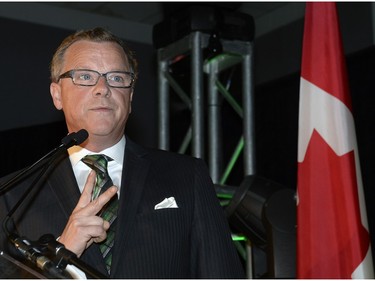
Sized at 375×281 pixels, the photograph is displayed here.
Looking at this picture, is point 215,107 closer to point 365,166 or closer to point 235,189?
point 235,189

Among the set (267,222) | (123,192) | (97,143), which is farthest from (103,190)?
(267,222)

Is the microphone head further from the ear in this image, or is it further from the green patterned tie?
the ear

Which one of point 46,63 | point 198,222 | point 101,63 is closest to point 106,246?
point 198,222

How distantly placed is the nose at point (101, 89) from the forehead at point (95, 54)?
3.3 inches

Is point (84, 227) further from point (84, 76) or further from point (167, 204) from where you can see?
point (84, 76)

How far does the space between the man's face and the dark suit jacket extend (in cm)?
13

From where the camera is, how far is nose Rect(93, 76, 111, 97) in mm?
1976

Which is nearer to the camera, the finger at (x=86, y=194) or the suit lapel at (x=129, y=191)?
the finger at (x=86, y=194)

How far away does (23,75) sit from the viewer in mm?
5773

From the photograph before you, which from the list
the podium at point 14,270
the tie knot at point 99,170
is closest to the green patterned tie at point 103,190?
the tie knot at point 99,170

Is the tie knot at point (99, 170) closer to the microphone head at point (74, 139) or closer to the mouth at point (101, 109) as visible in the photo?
the mouth at point (101, 109)

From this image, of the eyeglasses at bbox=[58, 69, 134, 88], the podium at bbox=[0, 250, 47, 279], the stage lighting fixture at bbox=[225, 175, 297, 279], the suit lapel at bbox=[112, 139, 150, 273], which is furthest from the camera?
the stage lighting fixture at bbox=[225, 175, 297, 279]

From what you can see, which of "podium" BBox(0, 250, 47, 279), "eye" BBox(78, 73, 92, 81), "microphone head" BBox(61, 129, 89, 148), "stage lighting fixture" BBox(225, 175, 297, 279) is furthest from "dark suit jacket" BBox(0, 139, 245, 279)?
"stage lighting fixture" BBox(225, 175, 297, 279)

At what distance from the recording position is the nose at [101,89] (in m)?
1.98
